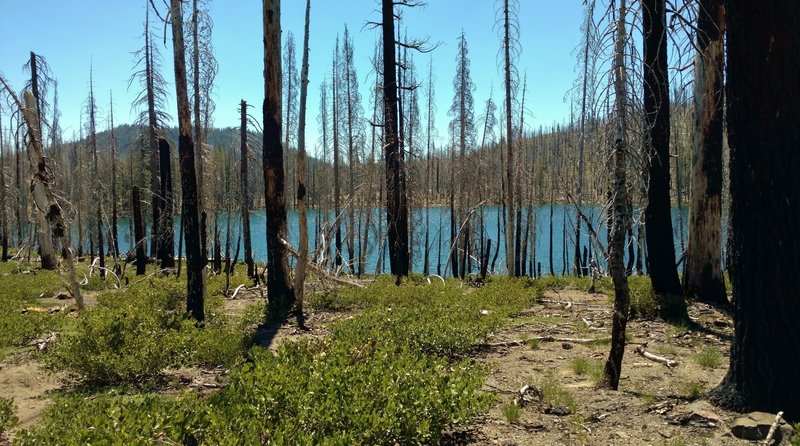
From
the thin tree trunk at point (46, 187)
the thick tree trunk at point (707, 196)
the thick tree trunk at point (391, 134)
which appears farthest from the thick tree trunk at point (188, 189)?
the thick tree trunk at point (707, 196)

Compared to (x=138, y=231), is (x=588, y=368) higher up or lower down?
lower down

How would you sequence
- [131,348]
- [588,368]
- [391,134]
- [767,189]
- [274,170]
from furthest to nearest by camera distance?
[391,134] < [274,170] < [131,348] < [588,368] < [767,189]

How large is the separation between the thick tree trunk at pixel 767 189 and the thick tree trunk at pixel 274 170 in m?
7.34

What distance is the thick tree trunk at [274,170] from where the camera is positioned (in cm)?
973

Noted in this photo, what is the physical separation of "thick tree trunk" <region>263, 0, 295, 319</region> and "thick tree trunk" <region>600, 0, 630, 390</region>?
6.04 meters

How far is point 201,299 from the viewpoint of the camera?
29.6ft

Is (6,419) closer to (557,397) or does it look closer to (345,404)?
(345,404)

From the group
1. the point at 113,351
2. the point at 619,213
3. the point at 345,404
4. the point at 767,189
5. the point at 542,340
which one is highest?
the point at 767,189

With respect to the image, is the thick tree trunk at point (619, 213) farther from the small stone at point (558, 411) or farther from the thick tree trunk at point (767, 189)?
the thick tree trunk at point (767, 189)

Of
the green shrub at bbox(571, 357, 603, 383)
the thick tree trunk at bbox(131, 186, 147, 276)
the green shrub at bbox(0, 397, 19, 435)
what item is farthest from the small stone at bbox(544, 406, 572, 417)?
the thick tree trunk at bbox(131, 186, 147, 276)

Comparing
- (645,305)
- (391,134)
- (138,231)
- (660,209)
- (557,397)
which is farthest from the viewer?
(138,231)

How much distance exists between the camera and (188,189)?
8914mm

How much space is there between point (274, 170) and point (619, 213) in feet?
22.7

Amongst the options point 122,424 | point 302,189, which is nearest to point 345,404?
point 122,424
